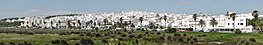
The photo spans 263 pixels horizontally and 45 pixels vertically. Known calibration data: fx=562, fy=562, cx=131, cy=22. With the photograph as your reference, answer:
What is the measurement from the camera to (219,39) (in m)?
116

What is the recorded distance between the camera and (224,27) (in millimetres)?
181125

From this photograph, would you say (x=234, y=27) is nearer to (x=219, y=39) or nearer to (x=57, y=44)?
(x=219, y=39)

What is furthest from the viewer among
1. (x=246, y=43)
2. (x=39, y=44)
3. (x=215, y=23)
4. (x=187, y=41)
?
(x=215, y=23)

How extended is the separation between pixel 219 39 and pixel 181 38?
8.25 m

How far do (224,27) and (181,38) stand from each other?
69.9 metres

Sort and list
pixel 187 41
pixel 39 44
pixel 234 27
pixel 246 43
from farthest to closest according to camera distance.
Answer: pixel 234 27 → pixel 187 41 → pixel 39 44 → pixel 246 43

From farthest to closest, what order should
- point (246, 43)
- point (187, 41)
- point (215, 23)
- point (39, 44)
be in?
point (215, 23) < point (187, 41) < point (39, 44) < point (246, 43)

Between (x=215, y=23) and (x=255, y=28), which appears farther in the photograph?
(x=215, y=23)

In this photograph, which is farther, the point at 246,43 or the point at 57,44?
the point at 57,44

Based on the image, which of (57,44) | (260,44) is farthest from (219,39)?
(57,44)

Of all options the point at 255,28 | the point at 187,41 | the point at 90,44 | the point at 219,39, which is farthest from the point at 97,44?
the point at 255,28

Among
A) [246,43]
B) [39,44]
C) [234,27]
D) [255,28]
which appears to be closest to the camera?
[246,43]

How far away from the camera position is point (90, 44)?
89562mm

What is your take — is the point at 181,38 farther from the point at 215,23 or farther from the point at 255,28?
the point at 215,23
